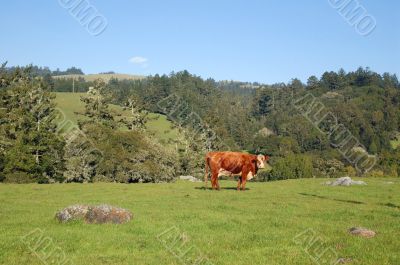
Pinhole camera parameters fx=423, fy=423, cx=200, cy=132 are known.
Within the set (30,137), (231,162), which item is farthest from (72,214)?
(30,137)

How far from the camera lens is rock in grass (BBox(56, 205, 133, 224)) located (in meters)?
17.8

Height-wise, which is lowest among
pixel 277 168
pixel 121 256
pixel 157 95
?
pixel 277 168

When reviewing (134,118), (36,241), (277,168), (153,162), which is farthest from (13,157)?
(277,168)

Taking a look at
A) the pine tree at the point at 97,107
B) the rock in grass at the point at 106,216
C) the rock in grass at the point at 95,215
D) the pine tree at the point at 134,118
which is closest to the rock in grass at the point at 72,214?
the rock in grass at the point at 95,215

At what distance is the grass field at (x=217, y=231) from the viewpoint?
42.5ft

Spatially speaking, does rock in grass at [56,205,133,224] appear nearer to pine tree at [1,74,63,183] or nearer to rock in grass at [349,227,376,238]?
rock in grass at [349,227,376,238]

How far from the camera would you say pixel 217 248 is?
1380 centimetres

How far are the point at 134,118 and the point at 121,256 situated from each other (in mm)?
82582

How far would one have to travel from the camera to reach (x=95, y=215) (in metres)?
17.9

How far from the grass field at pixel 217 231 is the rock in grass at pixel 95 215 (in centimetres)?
44

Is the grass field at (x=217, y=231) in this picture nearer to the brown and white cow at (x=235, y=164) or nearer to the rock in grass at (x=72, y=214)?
the rock in grass at (x=72, y=214)

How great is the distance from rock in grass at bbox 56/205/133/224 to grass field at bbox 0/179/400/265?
0.44 m

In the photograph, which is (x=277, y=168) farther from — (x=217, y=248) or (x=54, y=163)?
(x=217, y=248)

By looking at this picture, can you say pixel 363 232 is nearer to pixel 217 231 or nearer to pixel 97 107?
pixel 217 231
